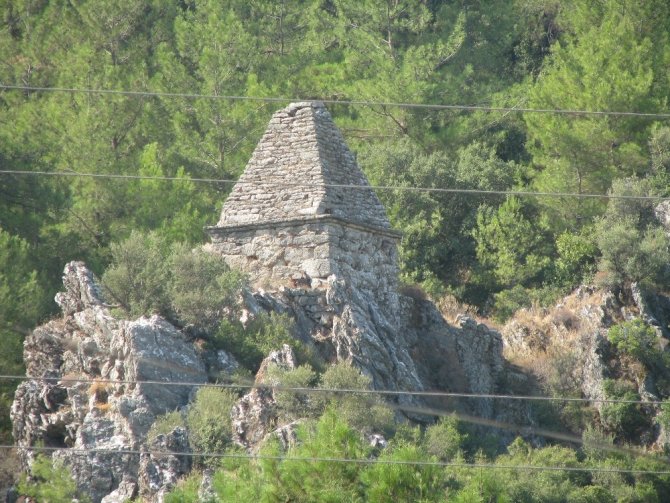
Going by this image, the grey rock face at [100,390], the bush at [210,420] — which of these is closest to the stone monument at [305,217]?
the grey rock face at [100,390]

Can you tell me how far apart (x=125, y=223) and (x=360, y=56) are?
11672mm

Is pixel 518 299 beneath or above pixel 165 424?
above

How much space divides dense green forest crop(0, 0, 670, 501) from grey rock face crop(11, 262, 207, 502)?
493 centimetres

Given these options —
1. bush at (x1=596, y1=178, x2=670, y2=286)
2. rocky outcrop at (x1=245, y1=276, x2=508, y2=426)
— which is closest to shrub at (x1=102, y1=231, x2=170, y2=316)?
rocky outcrop at (x1=245, y1=276, x2=508, y2=426)

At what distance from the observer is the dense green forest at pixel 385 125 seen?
37.0 meters

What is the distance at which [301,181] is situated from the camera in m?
27.0

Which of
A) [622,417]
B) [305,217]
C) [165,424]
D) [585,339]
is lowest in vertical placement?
[622,417]

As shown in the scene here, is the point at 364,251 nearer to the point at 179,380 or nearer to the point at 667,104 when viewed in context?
the point at 179,380

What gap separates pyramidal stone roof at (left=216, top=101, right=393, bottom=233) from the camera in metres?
26.7

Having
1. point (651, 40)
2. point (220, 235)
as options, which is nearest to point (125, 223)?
point (220, 235)

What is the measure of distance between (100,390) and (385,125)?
70.8 ft

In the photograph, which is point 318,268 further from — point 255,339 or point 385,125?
point 385,125

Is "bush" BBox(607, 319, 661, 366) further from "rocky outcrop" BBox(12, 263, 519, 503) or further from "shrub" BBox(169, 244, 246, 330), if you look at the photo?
"shrub" BBox(169, 244, 246, 330)

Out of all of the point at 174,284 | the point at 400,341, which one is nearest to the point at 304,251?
the point at 400,341
